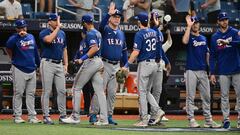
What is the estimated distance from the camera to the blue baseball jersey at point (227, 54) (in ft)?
37.2

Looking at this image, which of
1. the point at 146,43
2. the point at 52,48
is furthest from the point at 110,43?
the point at 52,48

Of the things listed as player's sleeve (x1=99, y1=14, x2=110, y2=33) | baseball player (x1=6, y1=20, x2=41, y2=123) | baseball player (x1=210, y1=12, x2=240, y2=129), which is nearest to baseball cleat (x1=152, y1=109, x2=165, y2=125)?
baseball player (x1=210, y1=12, x2=240, y2=129)

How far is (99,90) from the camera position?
11523 millimetres

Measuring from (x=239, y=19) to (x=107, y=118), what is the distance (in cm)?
937

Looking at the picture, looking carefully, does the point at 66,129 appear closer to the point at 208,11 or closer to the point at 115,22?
the point at 115,22

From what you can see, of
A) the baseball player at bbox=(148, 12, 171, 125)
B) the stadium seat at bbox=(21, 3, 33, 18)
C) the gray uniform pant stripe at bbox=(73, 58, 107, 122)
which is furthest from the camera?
the stadium seat at bbox=(21, 3, 33, 18)

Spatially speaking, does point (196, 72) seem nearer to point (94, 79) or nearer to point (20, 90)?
point (94, 79)

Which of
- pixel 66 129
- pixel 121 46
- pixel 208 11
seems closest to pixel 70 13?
pixel 208 11

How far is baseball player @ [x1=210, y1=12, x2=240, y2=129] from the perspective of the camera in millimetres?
11266

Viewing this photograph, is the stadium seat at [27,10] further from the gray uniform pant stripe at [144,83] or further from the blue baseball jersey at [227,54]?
the blue baseball jersey at [227,54]

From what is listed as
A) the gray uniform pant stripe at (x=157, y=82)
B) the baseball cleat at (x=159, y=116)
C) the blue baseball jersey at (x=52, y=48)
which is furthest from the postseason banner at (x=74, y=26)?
the baseball cleat at (x=159, y=116)

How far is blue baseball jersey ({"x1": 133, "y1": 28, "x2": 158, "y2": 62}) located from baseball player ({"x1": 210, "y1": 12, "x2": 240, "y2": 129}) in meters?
1.02

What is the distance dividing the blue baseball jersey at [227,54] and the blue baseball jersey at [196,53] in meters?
0.22

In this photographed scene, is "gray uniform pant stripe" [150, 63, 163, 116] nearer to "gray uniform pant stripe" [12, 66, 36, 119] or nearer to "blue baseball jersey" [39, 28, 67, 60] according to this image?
"blue baseball jersey" [39, 28, 67, 60]
